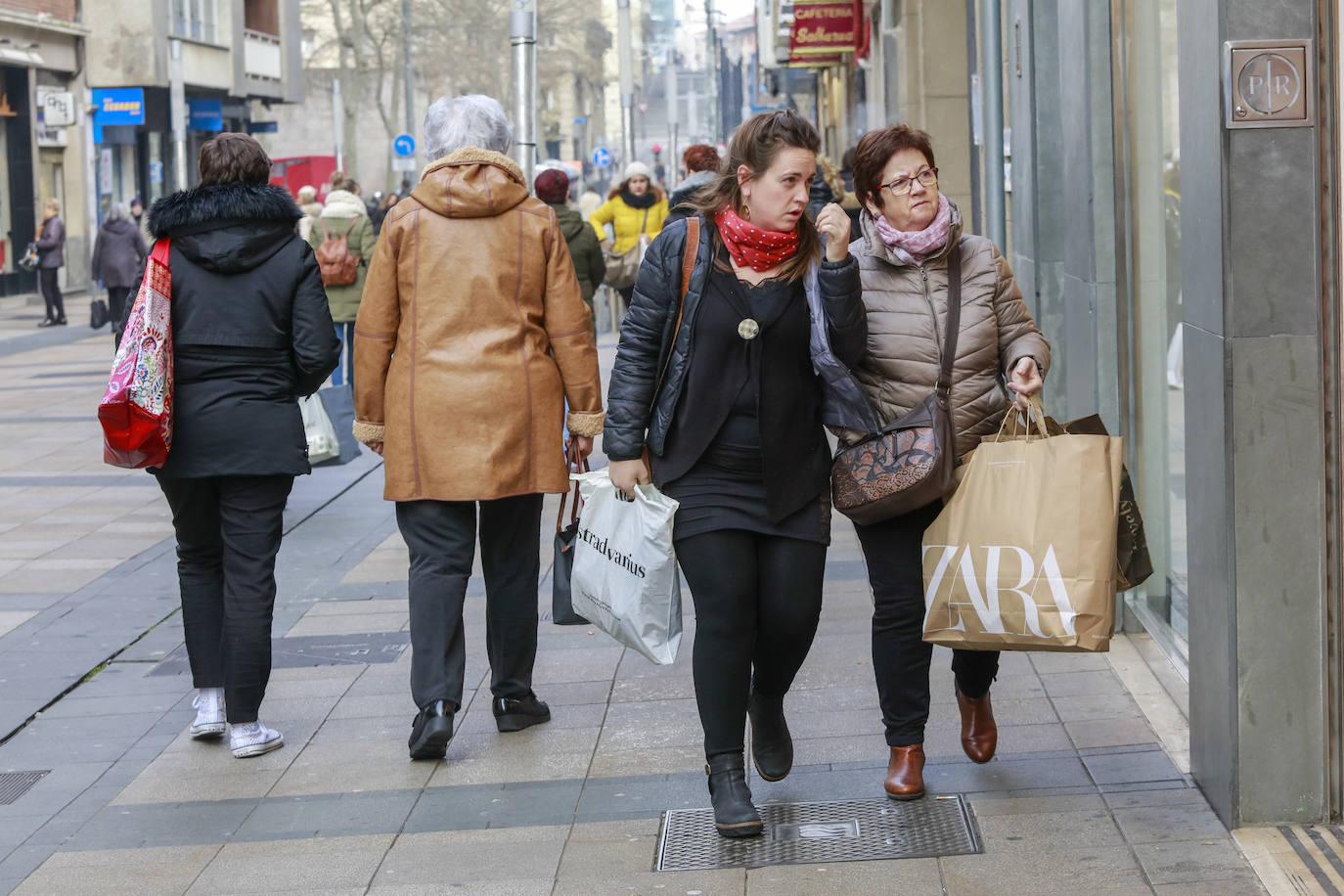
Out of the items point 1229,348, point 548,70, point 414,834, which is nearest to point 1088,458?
point 1229,348

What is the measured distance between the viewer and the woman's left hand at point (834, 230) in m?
4.32

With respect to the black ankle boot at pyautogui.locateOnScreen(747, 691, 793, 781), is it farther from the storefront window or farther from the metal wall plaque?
the metal wall plaque

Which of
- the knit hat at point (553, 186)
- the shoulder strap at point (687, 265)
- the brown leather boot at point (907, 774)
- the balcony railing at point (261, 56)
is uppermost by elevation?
the balcony railing at point (261, 56)

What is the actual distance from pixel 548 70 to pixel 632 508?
70.0 metres

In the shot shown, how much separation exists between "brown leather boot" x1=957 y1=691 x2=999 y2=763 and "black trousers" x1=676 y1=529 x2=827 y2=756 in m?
0.60

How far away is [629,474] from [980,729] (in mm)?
1219

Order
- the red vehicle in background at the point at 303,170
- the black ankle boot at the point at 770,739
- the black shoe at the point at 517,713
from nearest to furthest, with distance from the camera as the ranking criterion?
the black ankle boot at the point at 770,739, the black shoe at the point at 517,713, the red vehicle in background at the point at 303,170

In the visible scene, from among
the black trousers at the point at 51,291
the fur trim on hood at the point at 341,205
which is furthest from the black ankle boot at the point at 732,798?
the black trousers at the point at 51,291

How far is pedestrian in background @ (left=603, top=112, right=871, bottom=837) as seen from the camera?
4434 mm

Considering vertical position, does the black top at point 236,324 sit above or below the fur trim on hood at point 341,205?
below

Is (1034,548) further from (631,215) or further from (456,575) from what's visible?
(631,215)

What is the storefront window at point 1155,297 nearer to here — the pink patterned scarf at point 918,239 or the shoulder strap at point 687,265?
the pink patterned scarf at point 918,239

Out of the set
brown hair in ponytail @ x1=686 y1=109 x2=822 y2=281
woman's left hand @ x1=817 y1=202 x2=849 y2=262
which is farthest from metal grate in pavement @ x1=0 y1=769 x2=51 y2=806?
woman's left hand @ x1=817 y1=202 x2=849 y2=262

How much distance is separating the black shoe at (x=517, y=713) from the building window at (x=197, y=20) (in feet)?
123
